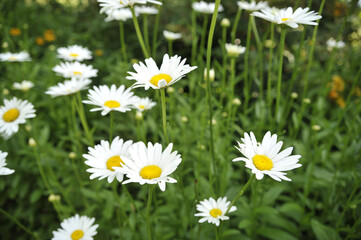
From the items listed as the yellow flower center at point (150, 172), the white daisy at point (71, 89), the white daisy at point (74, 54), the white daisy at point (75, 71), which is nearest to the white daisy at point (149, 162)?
the yellow flower center at point (150, 172)

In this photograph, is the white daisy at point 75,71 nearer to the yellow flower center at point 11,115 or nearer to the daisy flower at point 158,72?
the yellow flower center at point 11,115

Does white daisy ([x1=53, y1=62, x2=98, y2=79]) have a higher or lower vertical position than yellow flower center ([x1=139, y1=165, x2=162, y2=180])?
higher

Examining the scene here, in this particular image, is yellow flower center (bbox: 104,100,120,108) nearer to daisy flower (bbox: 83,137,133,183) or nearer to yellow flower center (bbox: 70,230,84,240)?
daisy flower (bbox: 83,137,133,183)

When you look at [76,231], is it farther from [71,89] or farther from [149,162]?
[71,89]

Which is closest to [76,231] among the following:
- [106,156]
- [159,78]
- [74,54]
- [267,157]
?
[106,156]

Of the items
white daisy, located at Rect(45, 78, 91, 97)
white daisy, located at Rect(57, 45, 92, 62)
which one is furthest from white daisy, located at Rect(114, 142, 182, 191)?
white daisy, located at Rect(57, 45, 92, 62)

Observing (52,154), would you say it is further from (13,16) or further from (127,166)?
(13,16)

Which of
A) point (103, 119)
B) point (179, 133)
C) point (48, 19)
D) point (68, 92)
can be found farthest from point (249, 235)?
point (48, 19)

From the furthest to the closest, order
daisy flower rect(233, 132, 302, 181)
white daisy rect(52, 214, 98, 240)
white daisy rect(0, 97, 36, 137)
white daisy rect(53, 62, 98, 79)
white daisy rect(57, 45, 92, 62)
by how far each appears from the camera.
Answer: white daisy rect(57, 45, 92, 62) → white daisy rect(53, 62, 98, 79) → white daisy rect(0, 97, 36, 137) → white daisy rect(52, 214, 98, 240) → daisy flower rect(233, 132, 302, 181)
